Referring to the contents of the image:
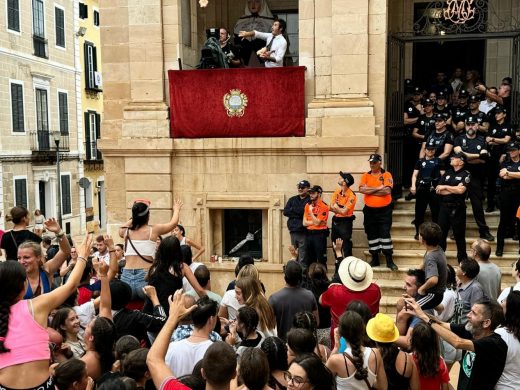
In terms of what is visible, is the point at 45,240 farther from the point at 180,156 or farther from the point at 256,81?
the point at 256,81

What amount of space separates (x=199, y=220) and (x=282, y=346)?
7.66 m

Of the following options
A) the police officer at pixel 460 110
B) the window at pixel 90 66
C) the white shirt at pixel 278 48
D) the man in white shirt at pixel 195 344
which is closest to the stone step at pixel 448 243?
the police officer at pixel 460 110

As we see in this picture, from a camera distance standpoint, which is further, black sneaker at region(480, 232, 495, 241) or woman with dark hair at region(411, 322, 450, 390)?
black sneaker at region(480, 232, 495, 241)

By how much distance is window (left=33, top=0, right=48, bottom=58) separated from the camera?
2891 cm

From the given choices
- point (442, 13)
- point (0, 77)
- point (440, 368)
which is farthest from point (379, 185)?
point (0, 77)

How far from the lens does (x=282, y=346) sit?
4281 mm

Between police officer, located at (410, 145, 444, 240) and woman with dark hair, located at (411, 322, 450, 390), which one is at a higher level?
police officer, located at (410, 145, 444, 240)

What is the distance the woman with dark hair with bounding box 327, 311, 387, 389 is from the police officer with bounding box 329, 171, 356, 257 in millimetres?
5740

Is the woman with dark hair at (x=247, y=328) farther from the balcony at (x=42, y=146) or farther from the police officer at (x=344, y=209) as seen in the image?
the balcony at (x=42, y=146)

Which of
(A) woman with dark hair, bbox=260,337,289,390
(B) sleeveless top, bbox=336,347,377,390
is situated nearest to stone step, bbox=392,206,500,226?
(B) sleeveless top, bbox=336,347,377,390

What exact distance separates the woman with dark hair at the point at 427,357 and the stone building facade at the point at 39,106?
24234 millimetres

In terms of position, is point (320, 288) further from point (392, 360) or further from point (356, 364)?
point (356, 364)

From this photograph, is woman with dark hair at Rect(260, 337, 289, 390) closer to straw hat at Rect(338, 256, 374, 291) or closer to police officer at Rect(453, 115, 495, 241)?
straw hat at Rect(338, 256, 374, 291)

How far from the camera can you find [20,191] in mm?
27469
